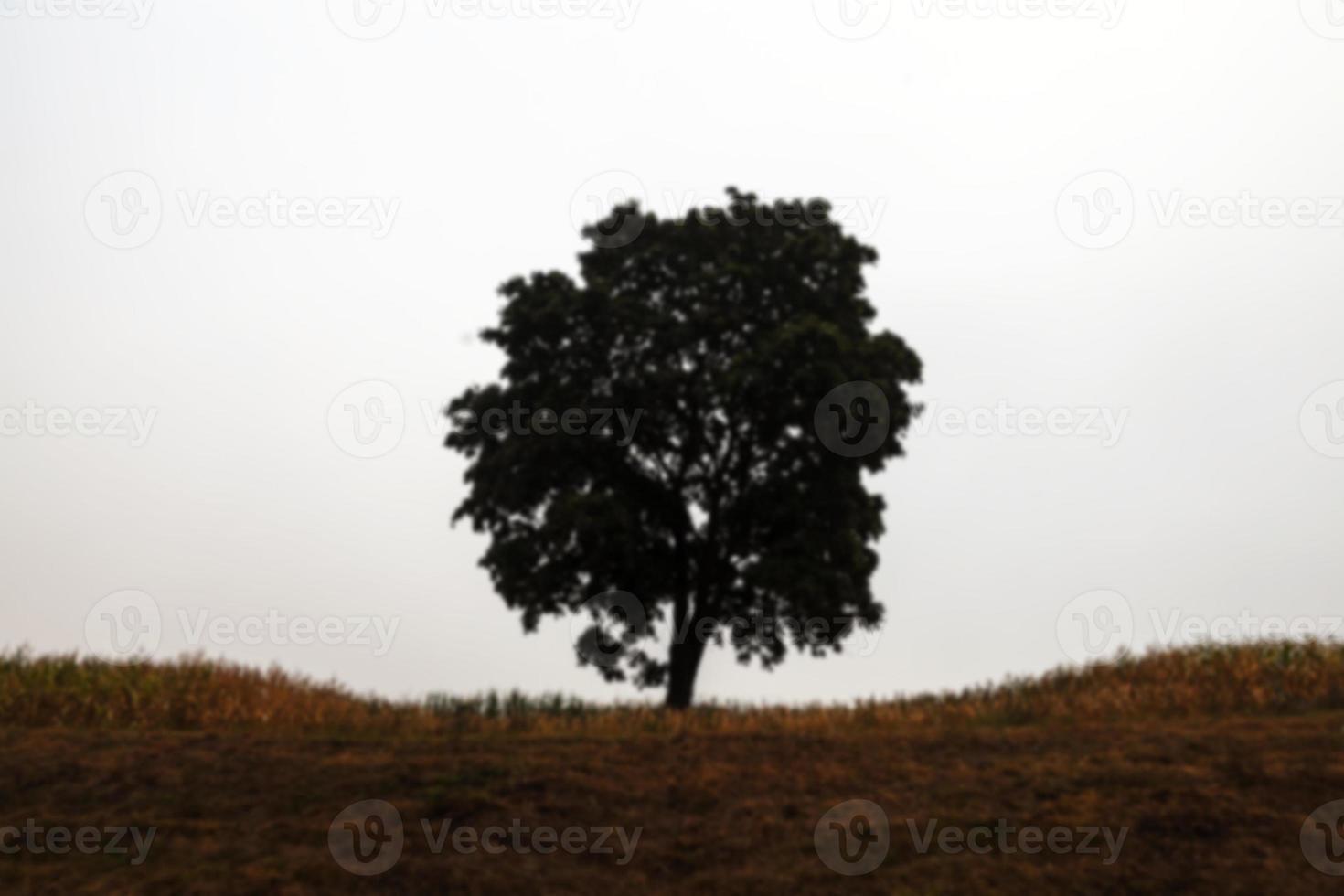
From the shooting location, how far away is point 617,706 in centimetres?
2227

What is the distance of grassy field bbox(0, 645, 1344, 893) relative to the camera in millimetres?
11414

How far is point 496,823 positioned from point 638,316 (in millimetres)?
15929

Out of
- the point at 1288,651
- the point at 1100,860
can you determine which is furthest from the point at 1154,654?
the point at 1100,860

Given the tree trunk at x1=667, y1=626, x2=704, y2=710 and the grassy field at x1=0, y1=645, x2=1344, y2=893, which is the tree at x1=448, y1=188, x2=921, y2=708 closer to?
the tree trunk at x1=667, y1=626, x2=704, y2=710

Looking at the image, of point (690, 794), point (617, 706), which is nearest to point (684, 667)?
point (617, 706)

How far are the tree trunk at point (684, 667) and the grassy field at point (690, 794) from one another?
7.18 metres

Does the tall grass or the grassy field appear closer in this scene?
the grassy field

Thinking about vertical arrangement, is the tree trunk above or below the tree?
below

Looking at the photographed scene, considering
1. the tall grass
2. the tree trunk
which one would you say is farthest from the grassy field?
the tree trunk

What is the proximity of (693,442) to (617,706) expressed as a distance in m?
7.18

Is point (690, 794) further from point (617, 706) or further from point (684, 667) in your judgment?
point (684, 667)

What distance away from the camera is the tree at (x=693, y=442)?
84.4ft

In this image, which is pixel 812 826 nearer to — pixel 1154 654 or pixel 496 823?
pixel 496 823

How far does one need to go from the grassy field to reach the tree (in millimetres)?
7434
